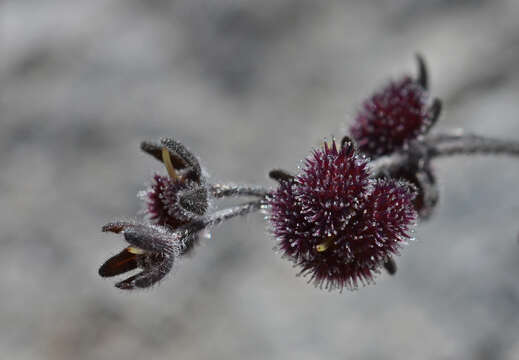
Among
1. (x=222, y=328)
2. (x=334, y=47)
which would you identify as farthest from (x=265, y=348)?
(x=334, y=47)

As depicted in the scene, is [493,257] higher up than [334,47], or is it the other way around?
[334,47]

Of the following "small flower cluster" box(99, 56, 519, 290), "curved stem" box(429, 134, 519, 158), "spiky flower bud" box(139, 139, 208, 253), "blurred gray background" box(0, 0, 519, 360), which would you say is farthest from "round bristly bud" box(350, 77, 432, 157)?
"blurred gray background" box(0, 0, 519, 360)

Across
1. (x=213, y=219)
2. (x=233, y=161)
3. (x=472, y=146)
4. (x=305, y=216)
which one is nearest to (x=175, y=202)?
(x=213, y=219)

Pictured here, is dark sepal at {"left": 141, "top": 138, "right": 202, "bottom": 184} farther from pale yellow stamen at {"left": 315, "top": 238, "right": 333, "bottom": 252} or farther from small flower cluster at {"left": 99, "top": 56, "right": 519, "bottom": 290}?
pale yellow stamen at {"left": 315, "top": 238, "right": 333, "bottom": 252}

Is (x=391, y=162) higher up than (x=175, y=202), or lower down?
higher up

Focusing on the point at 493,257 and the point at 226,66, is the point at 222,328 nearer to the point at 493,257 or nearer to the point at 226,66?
the point at 493,257

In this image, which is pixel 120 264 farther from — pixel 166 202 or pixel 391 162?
pixel 391 162
